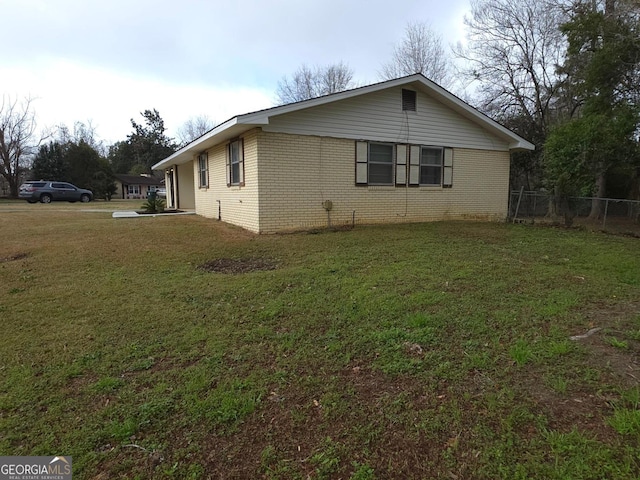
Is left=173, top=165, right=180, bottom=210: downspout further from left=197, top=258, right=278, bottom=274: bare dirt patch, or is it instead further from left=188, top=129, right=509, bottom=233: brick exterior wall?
left=197, top=258, right=278, bottom=274: bare dirt patch

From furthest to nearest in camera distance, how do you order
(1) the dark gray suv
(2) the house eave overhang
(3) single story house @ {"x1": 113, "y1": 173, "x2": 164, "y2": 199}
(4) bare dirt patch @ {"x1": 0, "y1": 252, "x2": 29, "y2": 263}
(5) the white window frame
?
(3) single story house @ {"x1": 113, "y1": 173, "x2": 164, "y2": 199} < (1) the dark gray suv < (5) the white window frame < (2) the house eave overhang < (4) bare dirt patch @ {"x1": 0, "y1": 252, "x2": 29, "y2": 263}

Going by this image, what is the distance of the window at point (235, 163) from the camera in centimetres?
968

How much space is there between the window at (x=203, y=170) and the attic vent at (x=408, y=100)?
697 centimetres

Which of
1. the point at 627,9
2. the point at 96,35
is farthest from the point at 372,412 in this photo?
the point at 627,9

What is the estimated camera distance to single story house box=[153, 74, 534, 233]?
890 cm

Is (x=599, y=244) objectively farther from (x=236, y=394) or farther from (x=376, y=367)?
(x=236, y=394)

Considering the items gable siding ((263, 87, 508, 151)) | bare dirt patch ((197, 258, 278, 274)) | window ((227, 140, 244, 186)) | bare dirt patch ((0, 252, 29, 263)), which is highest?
gable siding ((263, 87, 508, 151))

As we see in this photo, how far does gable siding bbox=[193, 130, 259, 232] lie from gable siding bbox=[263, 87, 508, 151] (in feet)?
3.04

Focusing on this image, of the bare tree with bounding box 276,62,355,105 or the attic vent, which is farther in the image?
the bare tree with bounding box 276,62,355,105

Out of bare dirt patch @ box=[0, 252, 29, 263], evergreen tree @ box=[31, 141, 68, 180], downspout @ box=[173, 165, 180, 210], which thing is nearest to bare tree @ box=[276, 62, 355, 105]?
downspout @ box=[173, 165, 180, 210]

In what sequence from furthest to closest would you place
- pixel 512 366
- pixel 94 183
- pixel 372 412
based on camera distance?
pixel 94 183
pixel 512 366
pixel 372 412

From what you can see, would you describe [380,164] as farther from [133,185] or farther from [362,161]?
[133,185]

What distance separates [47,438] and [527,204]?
45.9 ft

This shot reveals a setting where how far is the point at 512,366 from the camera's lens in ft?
8.75
